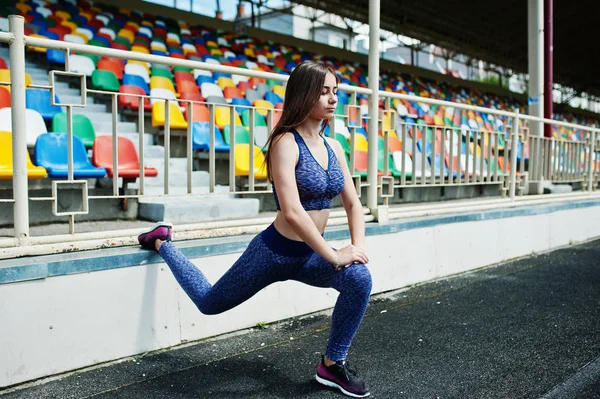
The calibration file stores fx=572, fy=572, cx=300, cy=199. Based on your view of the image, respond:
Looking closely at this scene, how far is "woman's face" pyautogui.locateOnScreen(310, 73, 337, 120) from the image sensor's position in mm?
2424

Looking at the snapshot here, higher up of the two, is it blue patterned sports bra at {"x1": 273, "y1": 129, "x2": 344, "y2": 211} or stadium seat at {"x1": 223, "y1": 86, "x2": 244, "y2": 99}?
stadium seat at {"x1": 223, "y1": 86, "x2": 244, "y2": 99}

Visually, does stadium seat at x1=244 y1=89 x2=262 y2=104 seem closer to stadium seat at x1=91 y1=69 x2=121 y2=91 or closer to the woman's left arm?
stadium seat at x1=91 y1=69 x2=121 y2=91

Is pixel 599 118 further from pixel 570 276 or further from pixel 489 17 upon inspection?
pixel 570 276

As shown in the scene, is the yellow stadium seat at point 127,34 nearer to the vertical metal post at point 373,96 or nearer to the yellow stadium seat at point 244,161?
the yellow stadium seat at point 244,161

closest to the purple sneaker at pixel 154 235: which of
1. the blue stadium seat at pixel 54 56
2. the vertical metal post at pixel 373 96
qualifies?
the vertical metal post at pixel 373 96

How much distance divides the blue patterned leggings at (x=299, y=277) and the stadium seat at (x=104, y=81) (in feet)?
16.6

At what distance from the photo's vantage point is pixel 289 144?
7.86 feet

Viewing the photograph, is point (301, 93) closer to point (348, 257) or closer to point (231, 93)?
point (348, 257)

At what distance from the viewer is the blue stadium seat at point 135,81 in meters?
7.21

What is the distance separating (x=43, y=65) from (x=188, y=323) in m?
6.16

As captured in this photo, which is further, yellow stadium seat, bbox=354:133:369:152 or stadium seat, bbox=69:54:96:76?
stadium seat, bbox=69:54:96:76

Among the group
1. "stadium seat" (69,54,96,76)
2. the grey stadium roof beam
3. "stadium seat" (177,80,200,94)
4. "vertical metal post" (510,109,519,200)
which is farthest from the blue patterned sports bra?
the grey stadium roof beam

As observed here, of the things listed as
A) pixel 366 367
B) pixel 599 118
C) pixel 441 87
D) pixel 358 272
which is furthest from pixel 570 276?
pixel 599 118

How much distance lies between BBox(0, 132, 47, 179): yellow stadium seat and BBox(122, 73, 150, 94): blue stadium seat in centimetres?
348
